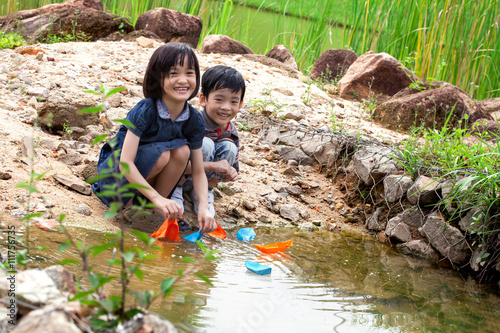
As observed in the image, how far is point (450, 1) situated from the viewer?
20.1 ft

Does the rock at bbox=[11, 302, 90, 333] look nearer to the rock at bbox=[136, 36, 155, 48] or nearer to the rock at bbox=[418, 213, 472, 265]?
the rock at bbox=[418, 213, 472, 265]

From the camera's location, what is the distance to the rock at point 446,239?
9.26 feet

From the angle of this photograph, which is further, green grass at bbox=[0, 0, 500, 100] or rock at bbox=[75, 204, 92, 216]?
green grass at bbox=[0, 0, 500, 100]

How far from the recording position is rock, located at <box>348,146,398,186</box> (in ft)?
11.4

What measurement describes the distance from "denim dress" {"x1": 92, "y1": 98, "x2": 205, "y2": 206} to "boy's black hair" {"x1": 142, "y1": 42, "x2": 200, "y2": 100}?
7 centimetres

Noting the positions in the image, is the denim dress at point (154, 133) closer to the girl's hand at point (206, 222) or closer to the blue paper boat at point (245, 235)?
the girl's hand at point (206, 222)

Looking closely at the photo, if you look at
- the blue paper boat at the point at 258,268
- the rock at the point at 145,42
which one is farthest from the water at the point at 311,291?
the rock at the point at 145,42

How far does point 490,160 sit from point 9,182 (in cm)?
285

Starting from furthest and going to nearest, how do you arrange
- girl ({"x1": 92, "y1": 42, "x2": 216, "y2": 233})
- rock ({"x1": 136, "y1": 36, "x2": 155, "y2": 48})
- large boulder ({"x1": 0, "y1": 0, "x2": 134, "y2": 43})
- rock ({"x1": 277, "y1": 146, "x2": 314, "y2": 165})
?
large boulder ({"x1": 0, "y1": 0, "x2": 134, "y2": 43})
rock ({"x1": 136, "y1": 36, "x2": 155, "y2": 48})
rock ({"x1": 277, "y1": 146, "x2": 314, "y2": 165})
girl ({"x1": 92, "y1": 42, "x2": 216, "y2": 233})

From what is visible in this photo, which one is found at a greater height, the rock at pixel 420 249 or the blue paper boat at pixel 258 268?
the blue paper boat at pixel 258 268

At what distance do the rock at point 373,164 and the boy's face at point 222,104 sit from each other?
123 centimetres

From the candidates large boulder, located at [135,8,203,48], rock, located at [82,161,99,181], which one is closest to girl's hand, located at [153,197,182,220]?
rock, located at [82,161,99,181]

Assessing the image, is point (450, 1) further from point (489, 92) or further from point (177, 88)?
point (177, 88)

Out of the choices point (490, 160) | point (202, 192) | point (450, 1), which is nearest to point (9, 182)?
point (202, 192)
